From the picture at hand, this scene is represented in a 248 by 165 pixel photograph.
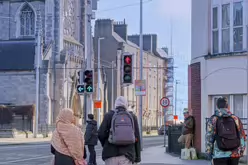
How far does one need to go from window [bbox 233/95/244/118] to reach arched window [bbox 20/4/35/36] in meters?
50.1

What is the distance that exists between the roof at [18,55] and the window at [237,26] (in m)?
44.4

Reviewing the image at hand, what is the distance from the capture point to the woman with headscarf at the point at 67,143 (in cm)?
824

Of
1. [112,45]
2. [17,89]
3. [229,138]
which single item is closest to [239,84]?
[229,138]

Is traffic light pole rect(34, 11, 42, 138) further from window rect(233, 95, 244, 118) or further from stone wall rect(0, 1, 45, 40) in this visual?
window rect(233, 95, 244, 118)

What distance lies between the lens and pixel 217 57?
19359 millimetres

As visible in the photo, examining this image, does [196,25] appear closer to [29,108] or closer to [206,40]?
[206,40]

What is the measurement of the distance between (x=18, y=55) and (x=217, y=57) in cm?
4638

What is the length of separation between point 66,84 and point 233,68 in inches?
1853

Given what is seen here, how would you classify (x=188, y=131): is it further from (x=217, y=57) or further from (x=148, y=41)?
(x=148, y=41)

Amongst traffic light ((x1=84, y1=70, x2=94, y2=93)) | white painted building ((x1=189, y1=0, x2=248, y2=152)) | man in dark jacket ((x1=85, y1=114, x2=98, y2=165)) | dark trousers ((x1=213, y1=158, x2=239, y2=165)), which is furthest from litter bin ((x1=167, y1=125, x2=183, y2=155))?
dark trousers ((x1=213, y1=158, x2=239, y2=165))

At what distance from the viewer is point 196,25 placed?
2062 cm

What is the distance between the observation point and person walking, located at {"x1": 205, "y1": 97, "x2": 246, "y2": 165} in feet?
30.4

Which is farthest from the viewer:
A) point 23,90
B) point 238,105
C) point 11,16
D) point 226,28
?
point 11,16

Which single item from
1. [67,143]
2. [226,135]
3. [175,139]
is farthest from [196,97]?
[67,143]
